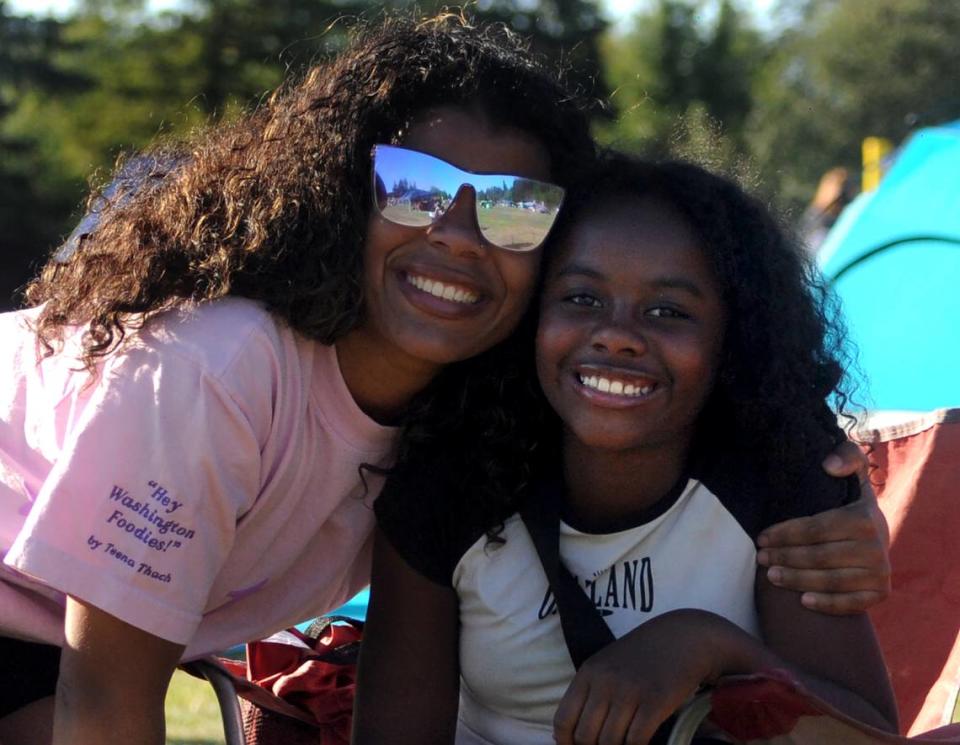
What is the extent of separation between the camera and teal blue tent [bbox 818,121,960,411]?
432cm

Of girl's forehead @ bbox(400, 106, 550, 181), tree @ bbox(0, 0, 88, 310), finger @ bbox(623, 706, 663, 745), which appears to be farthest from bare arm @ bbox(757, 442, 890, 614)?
tree @ bbox(0, 0, 88, 310)

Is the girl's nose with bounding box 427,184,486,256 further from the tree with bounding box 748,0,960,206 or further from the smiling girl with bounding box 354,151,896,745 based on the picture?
the tree with bounding box 748,0,960,206

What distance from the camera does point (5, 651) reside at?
2275 millimetres

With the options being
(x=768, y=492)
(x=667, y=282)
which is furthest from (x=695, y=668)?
(x=667, y=282)

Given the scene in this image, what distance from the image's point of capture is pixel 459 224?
2.19 meters

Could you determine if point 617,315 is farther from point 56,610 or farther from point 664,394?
point 56,610

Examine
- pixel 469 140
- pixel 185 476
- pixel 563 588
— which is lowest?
pixel 563 588

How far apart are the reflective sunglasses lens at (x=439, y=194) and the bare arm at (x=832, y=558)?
625 millimetres

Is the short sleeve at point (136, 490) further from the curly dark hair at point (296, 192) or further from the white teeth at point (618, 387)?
the white teeth at point (618, 387)

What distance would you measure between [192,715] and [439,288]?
92.3 inches

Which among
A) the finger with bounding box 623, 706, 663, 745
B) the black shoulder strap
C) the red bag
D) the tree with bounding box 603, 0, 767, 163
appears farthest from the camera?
the tree with bounding box 603, 0, 767, 163

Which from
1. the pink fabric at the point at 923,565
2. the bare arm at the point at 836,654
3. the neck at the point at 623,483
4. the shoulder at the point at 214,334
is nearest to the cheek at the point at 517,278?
the neck at the point at 623,483

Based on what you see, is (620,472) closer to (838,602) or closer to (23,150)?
(838,602)

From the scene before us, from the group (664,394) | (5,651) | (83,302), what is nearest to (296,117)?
(83,302)
